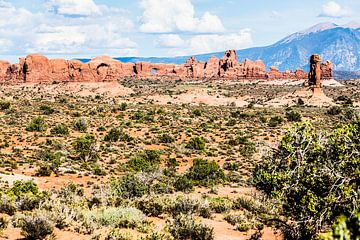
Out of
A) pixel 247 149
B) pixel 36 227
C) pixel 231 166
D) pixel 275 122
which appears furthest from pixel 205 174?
pixel 275 122

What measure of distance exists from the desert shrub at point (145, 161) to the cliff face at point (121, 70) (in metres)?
70.9

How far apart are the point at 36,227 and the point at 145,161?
19312 millimetres

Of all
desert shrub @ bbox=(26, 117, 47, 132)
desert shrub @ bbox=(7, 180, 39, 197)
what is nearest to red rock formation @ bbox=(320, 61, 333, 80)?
desert shrub @ bbox=(26, 117, 47, 132)

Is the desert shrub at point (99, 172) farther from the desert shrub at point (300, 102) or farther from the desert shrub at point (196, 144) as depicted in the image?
the desert shrub at point (300, 102)

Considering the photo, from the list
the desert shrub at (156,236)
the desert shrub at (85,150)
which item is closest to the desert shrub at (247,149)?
the desert shrub at (85,150)

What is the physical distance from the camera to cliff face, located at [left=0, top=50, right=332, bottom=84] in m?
101

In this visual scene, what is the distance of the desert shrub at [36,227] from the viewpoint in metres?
9.59

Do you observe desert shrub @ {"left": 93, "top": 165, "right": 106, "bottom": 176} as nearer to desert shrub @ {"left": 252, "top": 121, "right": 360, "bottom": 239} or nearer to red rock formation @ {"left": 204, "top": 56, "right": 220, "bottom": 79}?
desert shrub @ {"left": 252, "top": 121, "right": 360, "bottom": 239}

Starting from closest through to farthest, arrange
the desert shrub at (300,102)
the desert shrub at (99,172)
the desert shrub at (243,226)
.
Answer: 1. the desert shrub at (243,226)
2. the desert shrub at (99,172)
3. the desert shrub at (300,102)

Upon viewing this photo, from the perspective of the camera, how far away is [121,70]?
6186 inches

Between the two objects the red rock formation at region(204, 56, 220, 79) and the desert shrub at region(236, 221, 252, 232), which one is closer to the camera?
the desert shrub at region(236, 221, 252, 232)

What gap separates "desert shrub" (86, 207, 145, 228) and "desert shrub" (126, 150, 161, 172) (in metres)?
13.0

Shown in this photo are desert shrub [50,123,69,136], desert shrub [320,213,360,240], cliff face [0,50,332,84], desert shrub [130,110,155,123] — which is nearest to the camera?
desert shrub [320,213,360,240]

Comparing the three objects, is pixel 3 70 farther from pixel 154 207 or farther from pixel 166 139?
pixel 154 207
